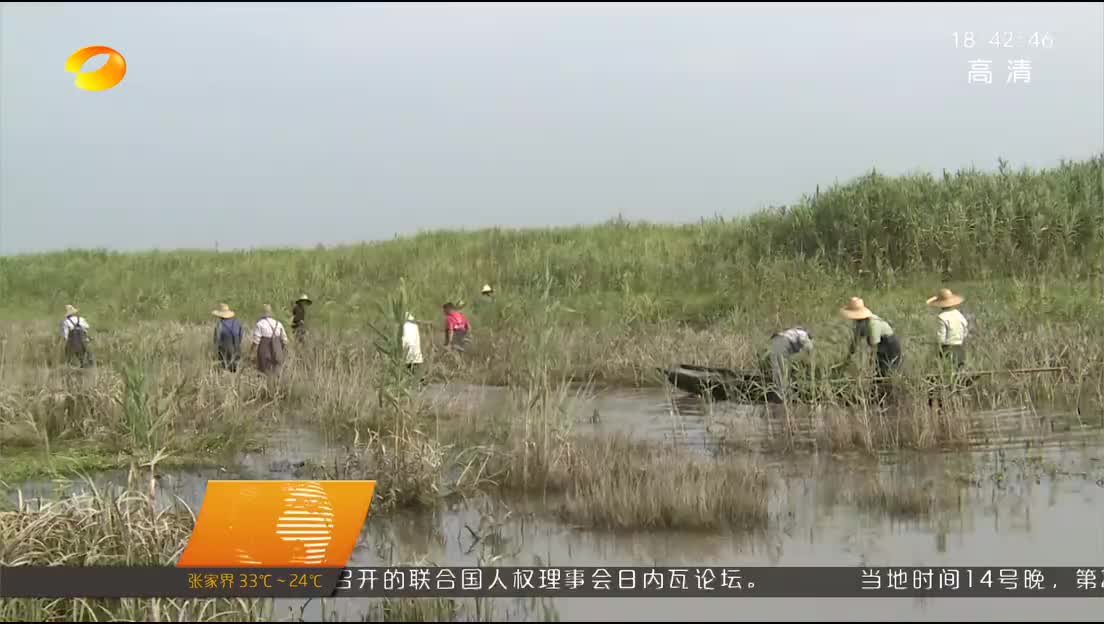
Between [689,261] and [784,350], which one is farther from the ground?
[689,261]

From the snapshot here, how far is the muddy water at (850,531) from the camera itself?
557cm

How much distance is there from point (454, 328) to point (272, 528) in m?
10.6

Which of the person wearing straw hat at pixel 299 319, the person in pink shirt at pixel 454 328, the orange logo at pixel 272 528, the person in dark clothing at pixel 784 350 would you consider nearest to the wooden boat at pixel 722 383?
the person in dark clothing at pixel 784 350

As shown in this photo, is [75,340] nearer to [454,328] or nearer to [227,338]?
[227,338]

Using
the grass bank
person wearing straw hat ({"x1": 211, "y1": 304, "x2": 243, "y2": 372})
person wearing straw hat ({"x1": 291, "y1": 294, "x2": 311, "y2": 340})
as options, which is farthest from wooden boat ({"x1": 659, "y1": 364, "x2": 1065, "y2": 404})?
person wearing straw hat ({"x1": 291, "y1": 294, "x2": 311, "y2": 340})

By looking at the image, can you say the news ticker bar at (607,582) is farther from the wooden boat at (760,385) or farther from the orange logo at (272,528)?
the wooden boat at (760,385)

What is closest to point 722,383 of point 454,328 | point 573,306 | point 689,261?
point 454,328

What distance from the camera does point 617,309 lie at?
21125mm

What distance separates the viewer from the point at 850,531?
7.05 meters

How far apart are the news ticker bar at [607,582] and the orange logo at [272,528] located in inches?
5.6

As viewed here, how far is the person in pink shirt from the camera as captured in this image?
1602cm

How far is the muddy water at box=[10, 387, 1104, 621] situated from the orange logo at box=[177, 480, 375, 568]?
12.8 inches

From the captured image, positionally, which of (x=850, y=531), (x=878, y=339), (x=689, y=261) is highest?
(x=689, y=261)

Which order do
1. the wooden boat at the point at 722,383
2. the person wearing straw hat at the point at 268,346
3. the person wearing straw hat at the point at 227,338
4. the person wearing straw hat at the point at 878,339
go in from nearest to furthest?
the person wearing straw hat at the point at 878,339, the wooden boat at the point at 722,383, the person wearing straw hat at the point at 268,346, the person wearing straw hat at the point at 227,338
